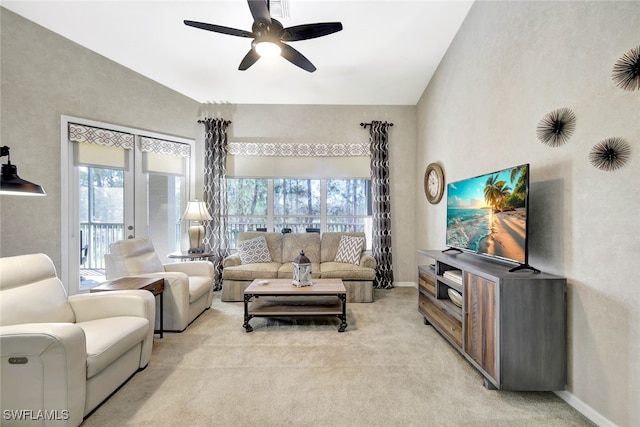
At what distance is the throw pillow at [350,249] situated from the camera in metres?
4.26

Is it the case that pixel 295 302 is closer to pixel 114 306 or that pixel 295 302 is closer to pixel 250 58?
pixel 114 306

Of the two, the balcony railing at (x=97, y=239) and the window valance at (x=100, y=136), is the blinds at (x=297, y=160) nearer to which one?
the window valance at (x=100, y=136)

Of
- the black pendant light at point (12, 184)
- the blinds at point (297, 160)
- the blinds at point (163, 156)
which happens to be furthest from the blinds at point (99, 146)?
the black pendant light at point (12, 184)

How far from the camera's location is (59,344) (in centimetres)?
147

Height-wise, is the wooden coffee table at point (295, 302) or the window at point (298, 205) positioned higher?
the window at point (298, 205)

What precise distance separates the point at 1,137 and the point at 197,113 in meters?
2.38

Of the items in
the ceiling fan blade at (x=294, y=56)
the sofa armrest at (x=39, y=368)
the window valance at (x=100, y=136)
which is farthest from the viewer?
the window valance at (x=100, y=136)

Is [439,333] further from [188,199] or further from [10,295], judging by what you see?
[188,199]

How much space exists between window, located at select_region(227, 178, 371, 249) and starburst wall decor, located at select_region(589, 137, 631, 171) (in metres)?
3.28

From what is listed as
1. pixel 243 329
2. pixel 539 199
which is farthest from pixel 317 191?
pixel 539 199

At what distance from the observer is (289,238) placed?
4.55 m

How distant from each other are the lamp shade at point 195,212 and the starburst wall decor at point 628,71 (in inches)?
171

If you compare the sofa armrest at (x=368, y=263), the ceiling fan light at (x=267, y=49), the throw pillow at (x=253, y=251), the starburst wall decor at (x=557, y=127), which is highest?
the ceiling fan light at (x=267, y=49)

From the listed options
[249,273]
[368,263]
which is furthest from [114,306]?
[368,263]
